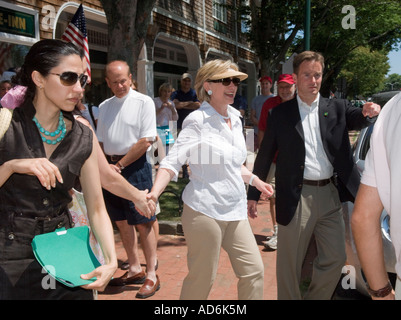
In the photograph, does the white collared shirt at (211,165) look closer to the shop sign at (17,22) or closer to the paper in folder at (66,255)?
the paper in folder at (66,255)

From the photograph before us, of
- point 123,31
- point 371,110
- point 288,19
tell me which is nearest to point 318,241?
point 371,110

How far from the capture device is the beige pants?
3232mm

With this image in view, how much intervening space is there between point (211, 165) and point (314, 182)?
0.97 metres

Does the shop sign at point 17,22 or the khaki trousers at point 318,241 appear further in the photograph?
the shop sign at point 17,22

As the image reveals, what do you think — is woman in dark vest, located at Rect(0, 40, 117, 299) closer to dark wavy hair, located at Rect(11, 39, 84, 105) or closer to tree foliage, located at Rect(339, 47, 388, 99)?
dark wavy hair, located at Rect(11, 39, 84, 105)

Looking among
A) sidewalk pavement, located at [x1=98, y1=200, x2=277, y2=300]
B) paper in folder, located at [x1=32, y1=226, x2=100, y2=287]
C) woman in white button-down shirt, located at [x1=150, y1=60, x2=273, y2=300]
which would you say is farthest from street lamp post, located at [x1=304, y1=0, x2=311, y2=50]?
paper in folder, located at [x1=32, y1=226, x2=100, y2=287]

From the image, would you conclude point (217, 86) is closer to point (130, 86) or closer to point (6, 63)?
point (130, 86)

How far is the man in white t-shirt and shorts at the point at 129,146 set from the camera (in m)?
4.70

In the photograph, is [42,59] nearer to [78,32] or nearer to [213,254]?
[213,254]

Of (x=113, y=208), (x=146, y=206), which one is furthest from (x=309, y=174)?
(x=113, y=208)

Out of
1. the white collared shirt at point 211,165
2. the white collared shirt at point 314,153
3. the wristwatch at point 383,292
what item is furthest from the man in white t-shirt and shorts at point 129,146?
the wristwatch at point 383,292

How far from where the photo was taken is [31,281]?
7.10 ft

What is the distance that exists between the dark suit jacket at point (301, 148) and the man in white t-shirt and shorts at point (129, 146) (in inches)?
53.5

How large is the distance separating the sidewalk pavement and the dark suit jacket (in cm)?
123
